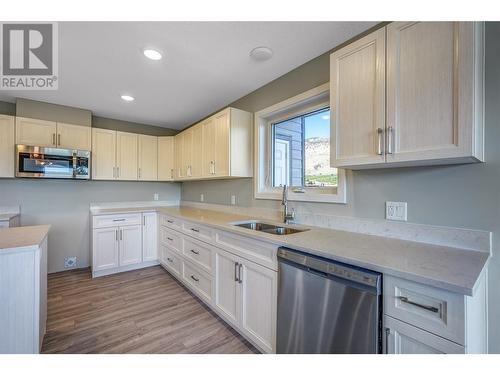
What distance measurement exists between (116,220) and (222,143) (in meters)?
1.91

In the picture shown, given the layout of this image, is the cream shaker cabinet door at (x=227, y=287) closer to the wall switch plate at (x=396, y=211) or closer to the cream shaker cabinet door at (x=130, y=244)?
the wall switch plate at (x=396, y=211)

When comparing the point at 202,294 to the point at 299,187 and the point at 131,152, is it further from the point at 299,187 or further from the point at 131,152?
the point at 131,152

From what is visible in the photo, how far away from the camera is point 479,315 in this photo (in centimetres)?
103

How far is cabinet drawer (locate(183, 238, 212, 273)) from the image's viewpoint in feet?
7.34

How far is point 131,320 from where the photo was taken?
6.87 ft

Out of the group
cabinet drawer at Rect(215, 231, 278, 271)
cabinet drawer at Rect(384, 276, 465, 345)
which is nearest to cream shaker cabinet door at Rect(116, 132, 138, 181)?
cabinet drawer at Rect(215, 231, 278, 271)

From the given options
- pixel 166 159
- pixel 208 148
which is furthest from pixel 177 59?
pixel 166 159

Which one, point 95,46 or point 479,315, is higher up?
point 95,46

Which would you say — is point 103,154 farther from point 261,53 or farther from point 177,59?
point 261,53

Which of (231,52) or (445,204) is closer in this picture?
(445,204)

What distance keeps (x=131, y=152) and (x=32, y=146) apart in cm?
119
